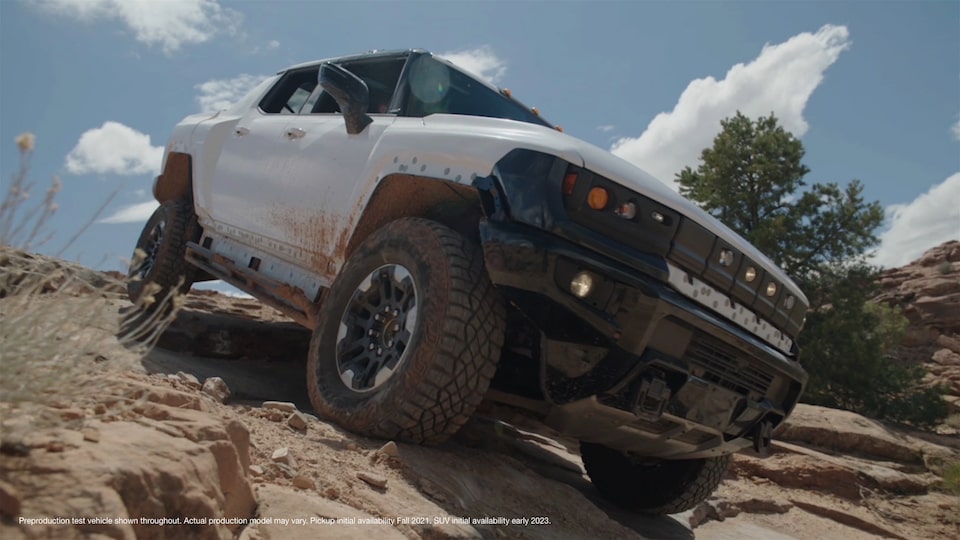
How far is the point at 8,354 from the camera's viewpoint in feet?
4.83

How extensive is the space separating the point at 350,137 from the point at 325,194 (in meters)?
0.36

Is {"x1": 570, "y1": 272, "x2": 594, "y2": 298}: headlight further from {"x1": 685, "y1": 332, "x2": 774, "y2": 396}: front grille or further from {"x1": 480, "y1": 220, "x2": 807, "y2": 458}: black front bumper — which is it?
{"x1": 685, "y1": 332, "x2": 774, "y2": 396}: front grille

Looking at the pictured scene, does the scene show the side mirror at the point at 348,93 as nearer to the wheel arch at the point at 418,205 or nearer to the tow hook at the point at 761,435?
the wheel arch at the point at 418,205

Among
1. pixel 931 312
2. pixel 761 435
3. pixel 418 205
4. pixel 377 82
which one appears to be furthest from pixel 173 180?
pixel 931 312

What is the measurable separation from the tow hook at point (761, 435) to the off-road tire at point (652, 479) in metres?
0.52

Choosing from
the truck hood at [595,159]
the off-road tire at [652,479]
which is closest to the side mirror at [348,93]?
the truck hood at [595,159]

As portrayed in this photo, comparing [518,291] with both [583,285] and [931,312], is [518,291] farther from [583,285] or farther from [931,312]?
[931,312]

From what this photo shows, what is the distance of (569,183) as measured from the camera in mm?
2857

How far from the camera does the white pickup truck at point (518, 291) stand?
9.18 ft

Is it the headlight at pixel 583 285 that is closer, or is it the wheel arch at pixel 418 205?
the headlight at pixel 583 285

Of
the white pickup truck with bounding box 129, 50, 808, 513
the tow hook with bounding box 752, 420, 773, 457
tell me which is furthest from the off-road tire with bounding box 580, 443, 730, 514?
the tow hook with bounding box 752, 420, 773, 457

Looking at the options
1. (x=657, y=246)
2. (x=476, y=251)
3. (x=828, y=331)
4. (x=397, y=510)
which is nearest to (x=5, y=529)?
(x=397, y=510)

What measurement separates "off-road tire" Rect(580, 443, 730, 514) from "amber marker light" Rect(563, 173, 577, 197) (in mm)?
2125

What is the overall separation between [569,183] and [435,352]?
0.86 m
